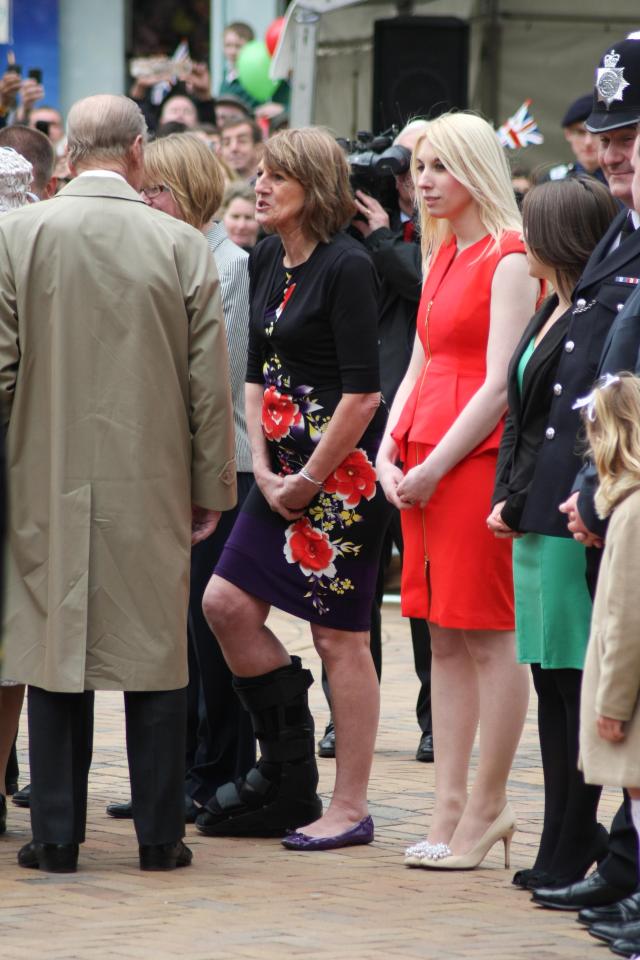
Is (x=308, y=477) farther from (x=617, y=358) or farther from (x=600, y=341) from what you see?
(x=617, y=358)

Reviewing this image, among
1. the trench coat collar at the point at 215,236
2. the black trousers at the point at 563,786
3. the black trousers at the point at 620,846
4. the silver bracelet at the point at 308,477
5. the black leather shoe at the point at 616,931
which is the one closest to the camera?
the black leather shoe at the point at 616,931

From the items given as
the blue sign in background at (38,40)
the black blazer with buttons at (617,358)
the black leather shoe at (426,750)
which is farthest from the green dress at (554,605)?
the blue sign in background at (38,40)

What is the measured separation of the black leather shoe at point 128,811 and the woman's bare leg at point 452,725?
0.96 metres

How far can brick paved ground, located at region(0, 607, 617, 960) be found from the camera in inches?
168

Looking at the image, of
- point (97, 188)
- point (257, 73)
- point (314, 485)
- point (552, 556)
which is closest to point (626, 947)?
point (552, 556)

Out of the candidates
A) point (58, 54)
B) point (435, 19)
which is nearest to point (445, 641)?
point (435, 19)

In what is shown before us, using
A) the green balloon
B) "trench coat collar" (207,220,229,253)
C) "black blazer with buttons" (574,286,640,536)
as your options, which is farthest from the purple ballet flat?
the green balloon

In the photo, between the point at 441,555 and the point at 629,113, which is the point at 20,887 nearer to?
the point at 441,555

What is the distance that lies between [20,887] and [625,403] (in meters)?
2.07

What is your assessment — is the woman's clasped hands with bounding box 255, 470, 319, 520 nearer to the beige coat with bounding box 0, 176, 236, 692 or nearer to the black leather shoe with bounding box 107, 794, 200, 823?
the beige coat with bounding box 0, 176, 236, 692

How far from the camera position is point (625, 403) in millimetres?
4141

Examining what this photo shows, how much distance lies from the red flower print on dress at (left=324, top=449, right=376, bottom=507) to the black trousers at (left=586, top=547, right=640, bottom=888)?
1083 millimetres

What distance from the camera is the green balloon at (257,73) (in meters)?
15.3

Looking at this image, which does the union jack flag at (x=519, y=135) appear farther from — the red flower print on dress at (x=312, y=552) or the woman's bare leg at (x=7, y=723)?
the woman's bare leg at (x=7, y=723)
